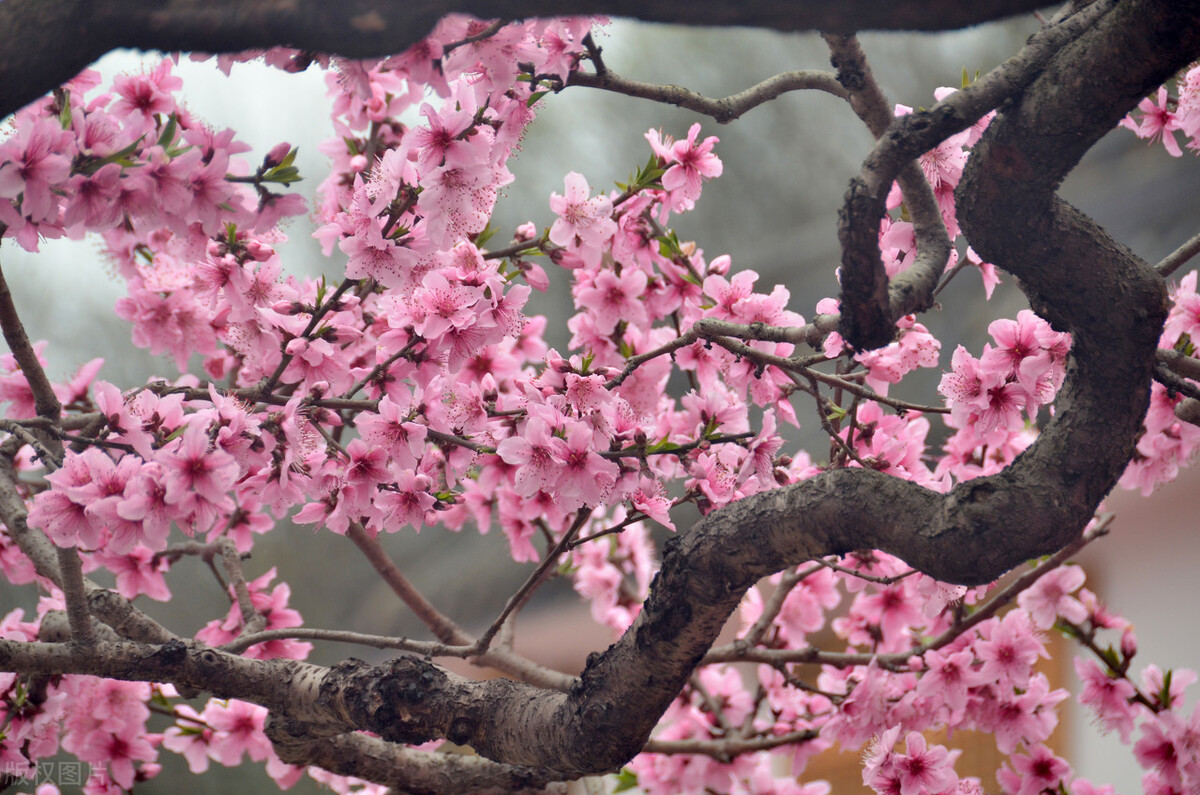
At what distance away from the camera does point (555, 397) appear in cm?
91

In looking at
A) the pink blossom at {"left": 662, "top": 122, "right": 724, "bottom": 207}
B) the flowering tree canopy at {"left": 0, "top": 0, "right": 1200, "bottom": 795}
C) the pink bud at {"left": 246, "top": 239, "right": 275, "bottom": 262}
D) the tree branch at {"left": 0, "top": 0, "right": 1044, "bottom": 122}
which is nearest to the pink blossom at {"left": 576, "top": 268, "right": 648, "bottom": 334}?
the flowering tree canopy at {"left": 0, "top": 0, "right": 1200, "bottom": 795}

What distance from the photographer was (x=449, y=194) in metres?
0.85

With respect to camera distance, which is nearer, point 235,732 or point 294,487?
point 294,487

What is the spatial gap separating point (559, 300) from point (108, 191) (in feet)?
8.30

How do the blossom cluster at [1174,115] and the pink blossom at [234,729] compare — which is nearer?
the blossom cluster at [1174,115]

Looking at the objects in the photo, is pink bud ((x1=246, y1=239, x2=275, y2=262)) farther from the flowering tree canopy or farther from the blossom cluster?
the blossom cluster

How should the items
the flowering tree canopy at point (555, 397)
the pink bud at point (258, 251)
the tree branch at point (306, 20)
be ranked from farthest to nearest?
the pink bud at point (258, 251)
the flowering tree canopy at point (555, 397)
the tree branch at point (306, 20)

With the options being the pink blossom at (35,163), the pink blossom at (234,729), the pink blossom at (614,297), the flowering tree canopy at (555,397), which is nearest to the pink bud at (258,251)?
the flowering tree canopy at (555,397)

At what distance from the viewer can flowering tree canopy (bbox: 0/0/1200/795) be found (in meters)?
0.64

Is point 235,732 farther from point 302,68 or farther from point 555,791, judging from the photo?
point 302,68

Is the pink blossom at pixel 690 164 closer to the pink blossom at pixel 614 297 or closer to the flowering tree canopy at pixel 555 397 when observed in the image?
the flowering tree canopy at pixel 555 397

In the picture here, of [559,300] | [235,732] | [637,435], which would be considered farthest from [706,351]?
[559,300]

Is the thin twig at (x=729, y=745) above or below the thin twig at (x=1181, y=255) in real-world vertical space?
below

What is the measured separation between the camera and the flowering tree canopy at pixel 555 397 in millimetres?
644
